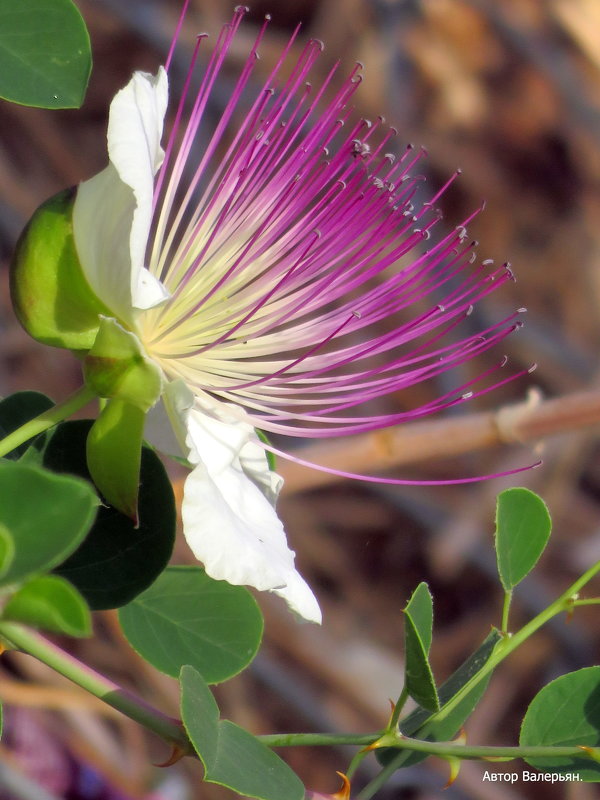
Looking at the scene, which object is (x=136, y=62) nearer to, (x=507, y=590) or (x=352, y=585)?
(x=352, y=585)

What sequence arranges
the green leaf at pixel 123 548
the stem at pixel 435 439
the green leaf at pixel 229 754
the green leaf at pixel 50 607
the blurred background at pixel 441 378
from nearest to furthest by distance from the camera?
the green leaf at pixel 50 607
the green leaf at pixel 229 754
the green leaf at pixel 123 548
the stem at pixel 435 439
the blurred background at pixel 441 378

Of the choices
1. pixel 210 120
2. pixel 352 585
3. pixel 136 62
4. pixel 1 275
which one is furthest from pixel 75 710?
pixel 136 62

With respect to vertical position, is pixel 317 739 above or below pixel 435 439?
above

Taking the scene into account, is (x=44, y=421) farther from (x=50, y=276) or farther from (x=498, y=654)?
(x=498, y=654)

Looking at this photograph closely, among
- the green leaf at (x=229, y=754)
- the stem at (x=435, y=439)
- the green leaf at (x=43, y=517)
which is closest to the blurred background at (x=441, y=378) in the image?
the stem at (x=435, y=439)

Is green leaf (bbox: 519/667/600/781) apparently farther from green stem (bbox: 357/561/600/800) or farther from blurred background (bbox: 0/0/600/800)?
blurred background (bbox: 0/0/600/800)

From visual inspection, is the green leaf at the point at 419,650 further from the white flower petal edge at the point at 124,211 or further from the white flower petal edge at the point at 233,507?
the white flower petal edge at the point at 124,211

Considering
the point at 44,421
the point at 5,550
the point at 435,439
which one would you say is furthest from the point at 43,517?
the point at 435,439
